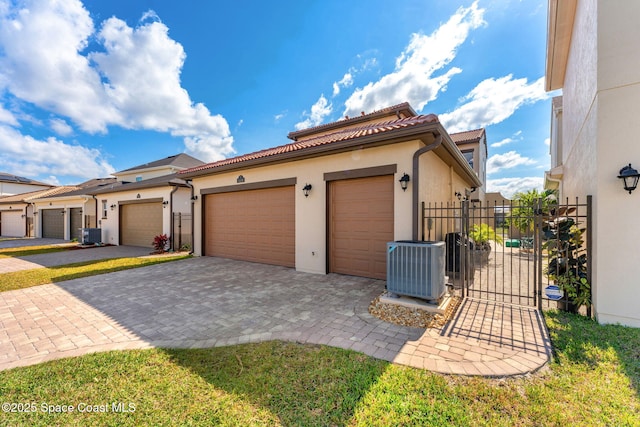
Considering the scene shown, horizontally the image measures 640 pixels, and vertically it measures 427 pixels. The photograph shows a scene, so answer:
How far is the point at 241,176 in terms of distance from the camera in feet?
30.4

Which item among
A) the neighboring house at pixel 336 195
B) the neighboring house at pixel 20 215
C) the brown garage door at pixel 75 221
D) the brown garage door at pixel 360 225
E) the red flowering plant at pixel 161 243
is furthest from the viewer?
the neighboring house at pixel 20 215

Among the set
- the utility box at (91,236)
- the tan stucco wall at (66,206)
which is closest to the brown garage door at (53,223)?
the tan stucco wall at (66,206)

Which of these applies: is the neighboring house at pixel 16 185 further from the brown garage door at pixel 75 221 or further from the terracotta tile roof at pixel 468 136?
the terracotta tile roof at pixel 468 136

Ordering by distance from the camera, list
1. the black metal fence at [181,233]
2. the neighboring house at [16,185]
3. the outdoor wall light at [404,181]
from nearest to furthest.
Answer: the outdoor wall light at [404,181] → the black metal fence at [181,233] → the neighboring house at [16,185]

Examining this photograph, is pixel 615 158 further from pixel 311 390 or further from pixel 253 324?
pixel 253 324

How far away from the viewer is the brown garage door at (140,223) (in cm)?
1393

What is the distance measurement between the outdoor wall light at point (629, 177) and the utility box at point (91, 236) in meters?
21.9

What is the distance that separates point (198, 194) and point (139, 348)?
8442mm

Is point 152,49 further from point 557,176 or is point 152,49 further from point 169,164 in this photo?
point 557,176

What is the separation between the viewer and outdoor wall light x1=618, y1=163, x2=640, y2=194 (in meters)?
3.62

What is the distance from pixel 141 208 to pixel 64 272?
753 cm

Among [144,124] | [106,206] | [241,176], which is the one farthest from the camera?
[144,124]

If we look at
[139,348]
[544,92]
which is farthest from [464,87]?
[139,348]

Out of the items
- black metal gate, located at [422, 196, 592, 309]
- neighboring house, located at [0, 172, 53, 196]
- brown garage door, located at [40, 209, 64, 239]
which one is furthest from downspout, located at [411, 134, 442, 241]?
neighboring house, located at [0, 172, 53, 196]
